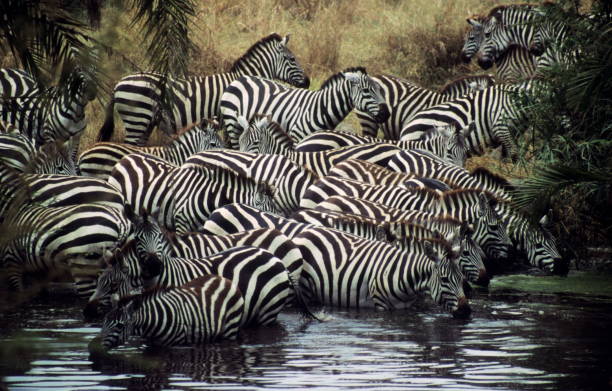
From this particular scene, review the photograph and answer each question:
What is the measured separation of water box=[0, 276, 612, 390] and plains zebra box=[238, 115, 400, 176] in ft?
12.9

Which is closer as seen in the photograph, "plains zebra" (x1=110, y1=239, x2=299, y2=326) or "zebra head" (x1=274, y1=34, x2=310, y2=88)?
"plains zebra" (x1=110, y1=239, x2=299, y2=326)

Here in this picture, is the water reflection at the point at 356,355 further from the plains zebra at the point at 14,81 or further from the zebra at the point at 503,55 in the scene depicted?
the zebra at the point at 503,55

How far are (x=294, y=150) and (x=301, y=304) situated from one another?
189 inches

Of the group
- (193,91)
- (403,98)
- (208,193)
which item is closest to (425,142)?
(403,98)

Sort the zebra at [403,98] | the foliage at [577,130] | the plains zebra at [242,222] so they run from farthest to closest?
the zebra at [403,98] → the plains zebra at [242,222] → the foliage at [577,130]

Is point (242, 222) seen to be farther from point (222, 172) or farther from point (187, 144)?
point (187, 144)

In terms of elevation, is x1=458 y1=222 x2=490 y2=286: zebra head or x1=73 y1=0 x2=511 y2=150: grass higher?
x1=73 y1=0 x2=511 y2=150: grass

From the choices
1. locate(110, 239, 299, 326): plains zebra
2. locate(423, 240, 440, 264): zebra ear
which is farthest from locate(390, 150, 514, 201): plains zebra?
locate(110, 239, 299, 326): plains zebra

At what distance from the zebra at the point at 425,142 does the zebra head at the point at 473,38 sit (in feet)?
14.2

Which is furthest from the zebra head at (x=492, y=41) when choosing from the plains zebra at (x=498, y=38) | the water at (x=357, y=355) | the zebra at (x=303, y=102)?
the water at (x=357, y=355)

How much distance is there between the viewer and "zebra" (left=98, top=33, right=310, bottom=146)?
1623 centimetres

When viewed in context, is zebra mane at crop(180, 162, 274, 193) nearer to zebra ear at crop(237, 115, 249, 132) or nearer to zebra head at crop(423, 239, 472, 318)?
zebra ear at crop(237, 115, 249, 132)

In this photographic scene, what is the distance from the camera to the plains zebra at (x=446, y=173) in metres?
13.9

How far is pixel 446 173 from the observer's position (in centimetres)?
1427
